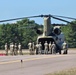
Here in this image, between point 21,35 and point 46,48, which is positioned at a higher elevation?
point 21,35

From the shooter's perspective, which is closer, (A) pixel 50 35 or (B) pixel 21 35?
(A) pixel 50 35

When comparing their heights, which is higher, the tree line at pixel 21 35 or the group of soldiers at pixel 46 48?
the tree line at pixel 21 35

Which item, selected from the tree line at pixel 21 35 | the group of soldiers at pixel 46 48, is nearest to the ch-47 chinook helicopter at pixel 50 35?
the group of soldiers at pixel 46 48

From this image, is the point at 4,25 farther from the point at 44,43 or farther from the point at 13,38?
the point at 44,43

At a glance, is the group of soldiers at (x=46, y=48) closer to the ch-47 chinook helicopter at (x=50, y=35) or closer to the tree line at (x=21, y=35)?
the ch-47 chinook helicopter at (x=50, y=35)

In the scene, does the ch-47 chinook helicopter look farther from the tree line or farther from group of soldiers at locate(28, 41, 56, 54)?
the tree line

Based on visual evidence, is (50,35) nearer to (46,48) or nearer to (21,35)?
(46,48)

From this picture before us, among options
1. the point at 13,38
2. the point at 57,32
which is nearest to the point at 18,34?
the point at 13,38

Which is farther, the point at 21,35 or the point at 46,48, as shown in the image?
the point at 21,35

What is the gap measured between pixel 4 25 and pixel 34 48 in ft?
304

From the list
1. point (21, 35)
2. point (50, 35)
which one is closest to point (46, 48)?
point (50, 35)

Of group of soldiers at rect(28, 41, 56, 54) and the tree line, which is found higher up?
the tree line

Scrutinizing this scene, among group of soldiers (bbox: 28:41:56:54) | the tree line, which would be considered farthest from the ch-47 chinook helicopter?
the tree line

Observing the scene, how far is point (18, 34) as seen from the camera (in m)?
130
